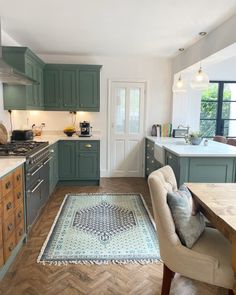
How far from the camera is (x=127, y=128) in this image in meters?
5.44

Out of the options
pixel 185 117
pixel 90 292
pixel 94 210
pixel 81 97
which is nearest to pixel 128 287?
pixel 90 292

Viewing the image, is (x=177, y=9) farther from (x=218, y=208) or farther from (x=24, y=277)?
(x=24, y=277)

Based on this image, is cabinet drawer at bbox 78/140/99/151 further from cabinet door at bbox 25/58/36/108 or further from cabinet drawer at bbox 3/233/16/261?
cabinet drawer at bbox 3/233/16/261

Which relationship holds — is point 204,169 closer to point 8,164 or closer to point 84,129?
point 8,164

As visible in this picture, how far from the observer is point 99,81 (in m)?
4.89

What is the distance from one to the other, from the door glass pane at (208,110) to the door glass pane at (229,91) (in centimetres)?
32

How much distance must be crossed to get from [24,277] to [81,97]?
3.46 meters

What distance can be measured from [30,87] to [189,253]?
3.51m

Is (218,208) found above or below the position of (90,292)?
above

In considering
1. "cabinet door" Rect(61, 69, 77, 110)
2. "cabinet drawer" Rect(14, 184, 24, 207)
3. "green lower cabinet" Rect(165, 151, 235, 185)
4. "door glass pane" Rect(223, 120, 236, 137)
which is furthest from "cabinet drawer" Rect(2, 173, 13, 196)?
"door glass pane" Rect(223, 120, 236, 137)

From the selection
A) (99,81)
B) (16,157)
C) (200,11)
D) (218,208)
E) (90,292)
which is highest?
(200,11)

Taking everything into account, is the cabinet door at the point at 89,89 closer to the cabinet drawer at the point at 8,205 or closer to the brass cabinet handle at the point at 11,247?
the cabinet drawer at the point at 8,205

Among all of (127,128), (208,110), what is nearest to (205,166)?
(127,128)

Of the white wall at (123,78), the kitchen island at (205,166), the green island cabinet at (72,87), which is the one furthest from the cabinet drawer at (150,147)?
the kitchen island at (205,166)
